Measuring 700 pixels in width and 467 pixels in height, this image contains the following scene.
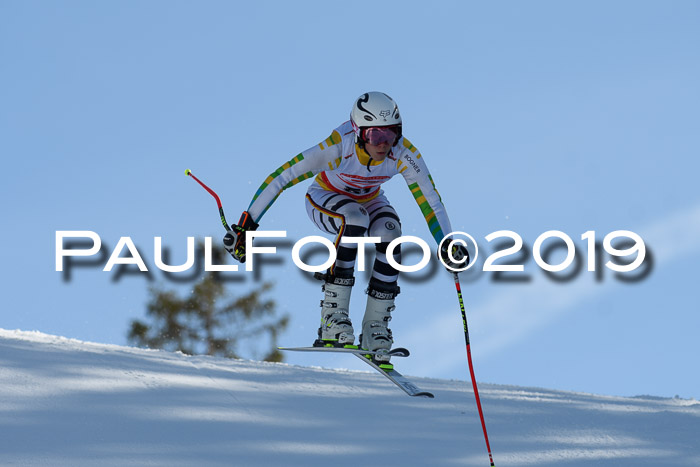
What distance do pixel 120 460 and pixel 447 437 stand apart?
8.25 ft

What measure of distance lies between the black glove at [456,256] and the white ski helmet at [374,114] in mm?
914

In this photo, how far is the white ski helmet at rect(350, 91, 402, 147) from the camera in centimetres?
677

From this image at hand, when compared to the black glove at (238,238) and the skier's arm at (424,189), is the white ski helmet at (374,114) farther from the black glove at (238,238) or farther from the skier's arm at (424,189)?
the black glove at (238,238)

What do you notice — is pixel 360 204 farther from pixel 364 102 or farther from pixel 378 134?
pixel 364 102

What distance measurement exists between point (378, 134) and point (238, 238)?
1324 millimetres

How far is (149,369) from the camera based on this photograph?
26.2 feet

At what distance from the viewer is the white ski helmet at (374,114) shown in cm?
677

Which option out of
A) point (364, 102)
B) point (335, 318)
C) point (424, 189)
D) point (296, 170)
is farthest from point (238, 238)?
point (424, 189)

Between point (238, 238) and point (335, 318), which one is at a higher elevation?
point (238, 238)

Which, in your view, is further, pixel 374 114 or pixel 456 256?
pixel 456 256

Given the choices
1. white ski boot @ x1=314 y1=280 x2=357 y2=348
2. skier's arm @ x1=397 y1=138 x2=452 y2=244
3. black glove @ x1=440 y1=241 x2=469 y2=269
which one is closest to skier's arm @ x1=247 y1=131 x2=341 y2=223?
skier's arm @ x1=397 y1=138 x2=452 y2=244

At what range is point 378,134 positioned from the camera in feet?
22.2

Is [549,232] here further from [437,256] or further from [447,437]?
[447,437]

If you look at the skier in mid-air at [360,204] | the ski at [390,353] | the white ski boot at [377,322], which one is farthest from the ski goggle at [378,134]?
the ski at [390,353]
